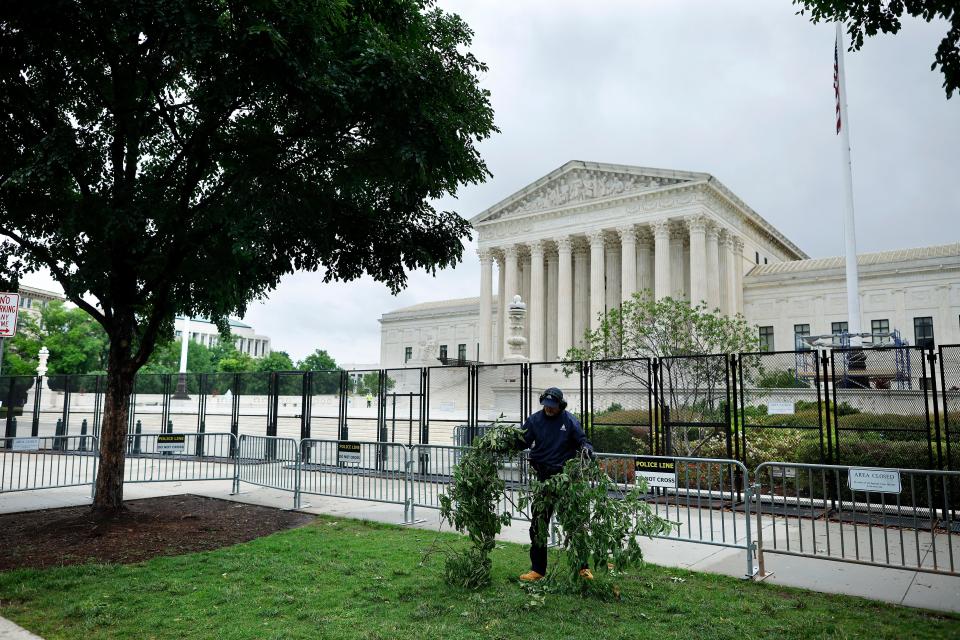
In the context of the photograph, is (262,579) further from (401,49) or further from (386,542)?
(401,49)

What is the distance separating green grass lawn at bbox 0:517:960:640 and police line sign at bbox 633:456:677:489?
1.49 meters

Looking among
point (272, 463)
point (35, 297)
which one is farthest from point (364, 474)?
point (35, 297)

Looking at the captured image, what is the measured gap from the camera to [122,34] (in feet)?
29.1

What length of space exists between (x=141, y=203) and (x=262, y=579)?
5578mm

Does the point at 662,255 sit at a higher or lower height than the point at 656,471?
higher

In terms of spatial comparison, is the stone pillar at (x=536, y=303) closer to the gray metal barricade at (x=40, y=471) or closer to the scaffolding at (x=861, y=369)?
the scaffolding at (x=861, y=369)

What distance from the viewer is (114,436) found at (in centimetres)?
1052

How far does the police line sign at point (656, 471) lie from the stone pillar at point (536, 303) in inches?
1965

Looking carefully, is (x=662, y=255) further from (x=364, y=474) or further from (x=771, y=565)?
(x=771, y=565)

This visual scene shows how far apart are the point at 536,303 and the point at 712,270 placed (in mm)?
15772

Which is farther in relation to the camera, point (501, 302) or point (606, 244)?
point (501, 302)

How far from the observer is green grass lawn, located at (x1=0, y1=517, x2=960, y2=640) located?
5.48 m

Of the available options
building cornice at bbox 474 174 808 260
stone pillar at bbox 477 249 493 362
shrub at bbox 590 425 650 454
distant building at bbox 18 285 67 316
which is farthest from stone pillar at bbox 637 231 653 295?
distant building at bbox 18 285 67 316

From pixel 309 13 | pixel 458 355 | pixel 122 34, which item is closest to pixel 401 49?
pixel 309 13
